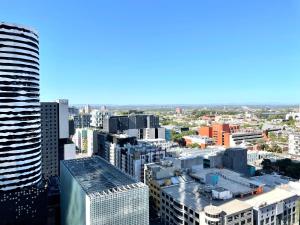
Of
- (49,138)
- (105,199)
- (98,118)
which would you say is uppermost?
(98,118)

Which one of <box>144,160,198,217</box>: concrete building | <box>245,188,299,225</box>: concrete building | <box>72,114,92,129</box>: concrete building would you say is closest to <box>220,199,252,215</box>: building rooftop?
<box>245,188,299,225</box>: concrete building

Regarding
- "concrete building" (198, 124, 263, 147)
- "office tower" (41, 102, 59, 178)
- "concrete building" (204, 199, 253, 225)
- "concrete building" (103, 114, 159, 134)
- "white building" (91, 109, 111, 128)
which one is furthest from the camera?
"white building" (91, 109, 111, 128)

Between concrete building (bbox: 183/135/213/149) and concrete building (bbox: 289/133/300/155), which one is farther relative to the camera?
concrete building (bbox: 183/135/213/149)

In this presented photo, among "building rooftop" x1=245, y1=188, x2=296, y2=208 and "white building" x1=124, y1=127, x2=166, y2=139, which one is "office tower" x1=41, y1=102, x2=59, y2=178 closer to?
"white building" x1=124, y1=127, x2=166, y2=139

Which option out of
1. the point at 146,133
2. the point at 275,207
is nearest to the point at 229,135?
the point at 146,133

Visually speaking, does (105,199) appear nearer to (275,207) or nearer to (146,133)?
(275,207)

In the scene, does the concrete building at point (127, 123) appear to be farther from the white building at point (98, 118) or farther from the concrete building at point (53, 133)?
the concrete building at point (53, 133)

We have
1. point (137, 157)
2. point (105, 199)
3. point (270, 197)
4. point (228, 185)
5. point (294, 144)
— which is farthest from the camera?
point (294, 144)
